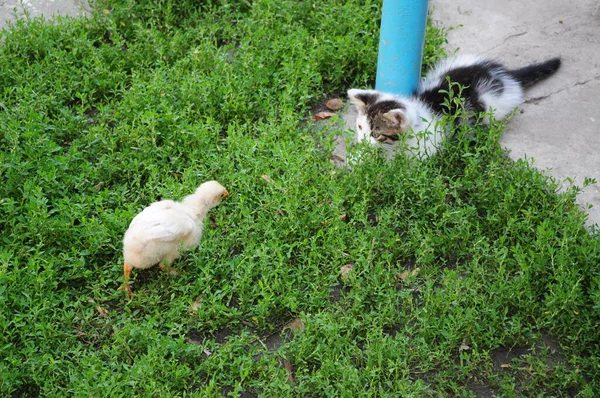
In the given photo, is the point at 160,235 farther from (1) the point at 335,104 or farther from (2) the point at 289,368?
(1) the point at 335,104

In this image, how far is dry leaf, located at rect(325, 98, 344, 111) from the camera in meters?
5.87

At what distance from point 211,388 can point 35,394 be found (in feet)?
3.04

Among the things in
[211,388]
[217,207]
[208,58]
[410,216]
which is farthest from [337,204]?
[208,58]

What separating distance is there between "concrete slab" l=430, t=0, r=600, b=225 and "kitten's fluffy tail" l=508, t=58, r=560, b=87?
Result: 63 mm

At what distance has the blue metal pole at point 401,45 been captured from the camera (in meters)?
5.22

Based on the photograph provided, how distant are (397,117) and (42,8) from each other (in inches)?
140

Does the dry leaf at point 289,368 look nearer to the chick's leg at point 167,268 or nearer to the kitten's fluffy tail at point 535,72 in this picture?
the chick's leg at point 167,268

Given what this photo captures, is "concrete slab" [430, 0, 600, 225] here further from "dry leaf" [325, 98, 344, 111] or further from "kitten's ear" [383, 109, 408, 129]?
"dry leaf" [325, 98, 344, 111]

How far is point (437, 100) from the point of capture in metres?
5.39

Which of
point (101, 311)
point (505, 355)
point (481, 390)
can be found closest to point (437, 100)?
point (505, 355)

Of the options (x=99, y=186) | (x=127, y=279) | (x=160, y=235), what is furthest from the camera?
(x=99, y=186)

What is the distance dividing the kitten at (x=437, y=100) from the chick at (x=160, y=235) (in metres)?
1.50

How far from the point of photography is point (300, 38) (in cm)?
617

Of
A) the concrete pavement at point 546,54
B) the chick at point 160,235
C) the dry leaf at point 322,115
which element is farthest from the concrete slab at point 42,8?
the chick at point 160,235
